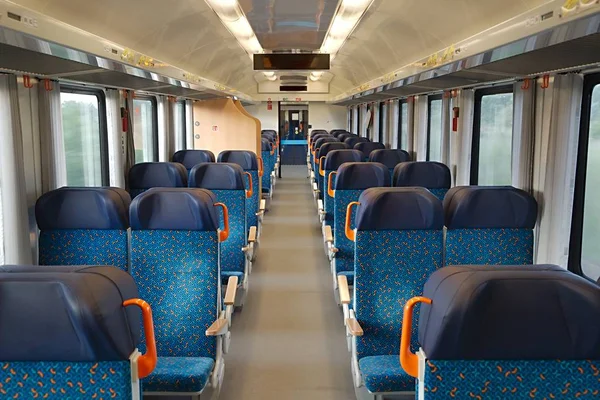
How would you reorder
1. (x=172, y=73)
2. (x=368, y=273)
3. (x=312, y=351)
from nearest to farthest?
1. (x=368, y=273)
2. (x=312, y=351)
3. (x=172, y=73)

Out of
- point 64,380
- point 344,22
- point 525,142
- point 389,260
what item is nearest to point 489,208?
point 389,260

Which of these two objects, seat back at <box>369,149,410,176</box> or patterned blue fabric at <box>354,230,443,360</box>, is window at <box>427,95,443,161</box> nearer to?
seat back at <box>369,149,410,176</box>

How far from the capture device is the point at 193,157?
8930 millimetres

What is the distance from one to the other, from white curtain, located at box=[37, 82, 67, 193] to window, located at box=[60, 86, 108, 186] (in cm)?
135

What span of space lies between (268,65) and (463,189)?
18.6ft

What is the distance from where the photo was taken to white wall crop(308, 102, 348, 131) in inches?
898

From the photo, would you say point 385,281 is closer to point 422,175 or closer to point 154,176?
point 422,175

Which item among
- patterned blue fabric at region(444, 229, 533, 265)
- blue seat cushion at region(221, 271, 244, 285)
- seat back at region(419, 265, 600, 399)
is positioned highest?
seat back at region(419, 265, 600, 399)

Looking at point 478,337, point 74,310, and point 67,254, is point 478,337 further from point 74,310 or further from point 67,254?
point 67,254

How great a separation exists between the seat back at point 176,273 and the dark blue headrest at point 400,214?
Answer: 3.22 ft

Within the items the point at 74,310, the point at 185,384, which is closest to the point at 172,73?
the point at 185,384

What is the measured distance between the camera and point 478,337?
1887mm

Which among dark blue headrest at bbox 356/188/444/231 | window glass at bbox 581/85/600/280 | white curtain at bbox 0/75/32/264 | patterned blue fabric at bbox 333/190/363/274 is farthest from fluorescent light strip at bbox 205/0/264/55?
window glass at bbox 581/85/600/280

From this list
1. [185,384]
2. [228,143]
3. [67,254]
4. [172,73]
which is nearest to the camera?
[185,384]
